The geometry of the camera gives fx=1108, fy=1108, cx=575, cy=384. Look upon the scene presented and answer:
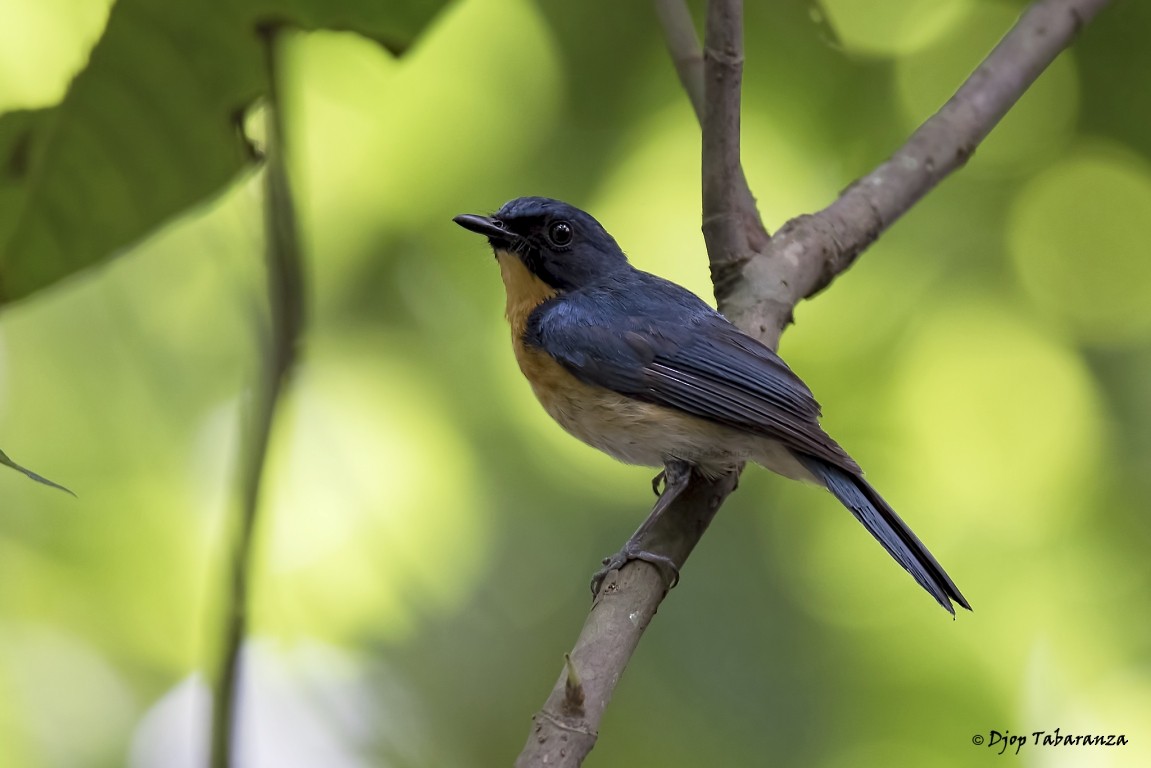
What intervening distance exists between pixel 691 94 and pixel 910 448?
1.80 metres

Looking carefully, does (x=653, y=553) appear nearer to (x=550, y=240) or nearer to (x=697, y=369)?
(x=697, y=369)

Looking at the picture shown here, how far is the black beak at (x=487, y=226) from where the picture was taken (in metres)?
3.69

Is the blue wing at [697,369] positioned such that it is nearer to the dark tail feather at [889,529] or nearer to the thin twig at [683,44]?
the dark tail feather at [889,529]

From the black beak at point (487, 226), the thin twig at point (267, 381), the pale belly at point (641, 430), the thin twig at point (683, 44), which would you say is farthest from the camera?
the black beak at point (487, 226)

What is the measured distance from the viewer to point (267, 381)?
1.94 m

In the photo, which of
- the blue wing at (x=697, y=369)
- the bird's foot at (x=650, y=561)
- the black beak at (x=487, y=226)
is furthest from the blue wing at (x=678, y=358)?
the bird's foot at (x=650, y=561)

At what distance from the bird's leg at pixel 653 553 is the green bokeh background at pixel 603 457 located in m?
0.76

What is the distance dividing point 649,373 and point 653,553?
82cm

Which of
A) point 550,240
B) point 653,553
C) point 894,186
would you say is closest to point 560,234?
point 550,240

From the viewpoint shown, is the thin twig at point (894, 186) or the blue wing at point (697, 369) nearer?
the blue wing at point (697, 369)

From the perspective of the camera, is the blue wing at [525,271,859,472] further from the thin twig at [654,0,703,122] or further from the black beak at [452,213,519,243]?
the thin twig at [654,0,703,122]

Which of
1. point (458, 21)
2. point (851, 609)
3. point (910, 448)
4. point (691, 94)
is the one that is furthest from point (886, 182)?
point (458, 21)

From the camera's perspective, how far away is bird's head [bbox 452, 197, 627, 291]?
3.81 metres

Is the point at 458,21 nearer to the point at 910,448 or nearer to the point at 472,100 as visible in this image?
the point at 472,100
